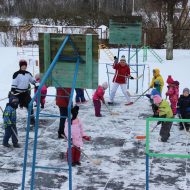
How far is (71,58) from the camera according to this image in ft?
19.7

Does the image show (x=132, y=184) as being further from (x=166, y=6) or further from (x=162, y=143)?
(x=166, y=6)

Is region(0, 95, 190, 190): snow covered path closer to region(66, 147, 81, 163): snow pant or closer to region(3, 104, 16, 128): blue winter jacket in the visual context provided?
region(66, 147, 81, 163): snow pant

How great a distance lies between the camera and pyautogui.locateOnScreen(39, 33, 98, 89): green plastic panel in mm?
5910

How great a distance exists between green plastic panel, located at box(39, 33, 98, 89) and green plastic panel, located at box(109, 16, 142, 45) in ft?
20.6

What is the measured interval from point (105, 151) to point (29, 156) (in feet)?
4.66

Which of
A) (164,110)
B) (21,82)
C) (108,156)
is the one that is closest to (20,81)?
(21,82)

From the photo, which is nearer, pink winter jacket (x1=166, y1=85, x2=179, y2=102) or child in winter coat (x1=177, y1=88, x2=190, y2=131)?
child in winter coat (x1=177, y1=88, x2=190, y2=131)

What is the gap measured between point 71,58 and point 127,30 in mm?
6524

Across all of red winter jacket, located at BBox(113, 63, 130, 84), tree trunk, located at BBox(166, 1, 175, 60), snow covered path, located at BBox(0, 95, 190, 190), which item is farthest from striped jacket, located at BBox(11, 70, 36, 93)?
tree trunk, located at BBox(166, 1, 175, 60)

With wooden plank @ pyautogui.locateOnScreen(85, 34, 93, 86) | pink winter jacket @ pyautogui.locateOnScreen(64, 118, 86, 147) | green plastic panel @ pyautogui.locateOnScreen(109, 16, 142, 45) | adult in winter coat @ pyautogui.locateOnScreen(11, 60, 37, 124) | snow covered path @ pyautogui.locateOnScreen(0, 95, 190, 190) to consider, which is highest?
green plastic panel @ pyautogui.locateOnScreen(109, 16, 142, 45)

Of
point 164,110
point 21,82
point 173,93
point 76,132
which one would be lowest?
point 76,132

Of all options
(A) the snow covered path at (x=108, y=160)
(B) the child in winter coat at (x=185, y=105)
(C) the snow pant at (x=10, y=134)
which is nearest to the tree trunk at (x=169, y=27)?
(A) the snow covered path at (x=108, y=160)

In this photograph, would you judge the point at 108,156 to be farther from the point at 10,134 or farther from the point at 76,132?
the point at 10,134

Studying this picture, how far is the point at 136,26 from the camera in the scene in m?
12.2
